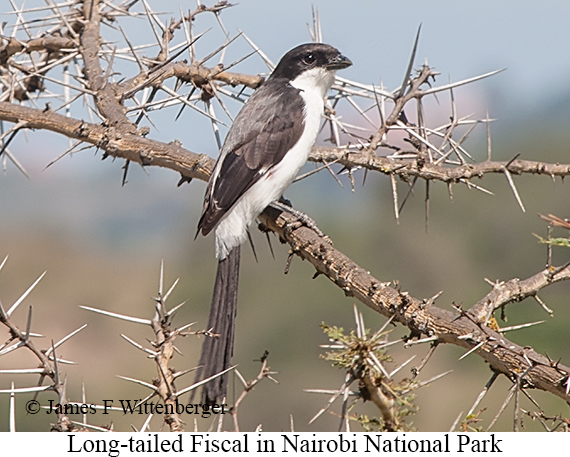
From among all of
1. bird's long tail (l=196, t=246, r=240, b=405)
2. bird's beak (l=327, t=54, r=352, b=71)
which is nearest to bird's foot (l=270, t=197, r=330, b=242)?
bird's long tail (l=196, t=246, r=240, b=405)

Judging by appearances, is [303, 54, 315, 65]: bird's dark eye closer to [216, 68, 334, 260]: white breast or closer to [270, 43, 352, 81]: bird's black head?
[270, 43, 352, 81]: bird's black head

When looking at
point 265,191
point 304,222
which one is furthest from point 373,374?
point 265,191

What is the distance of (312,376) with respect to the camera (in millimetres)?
13281

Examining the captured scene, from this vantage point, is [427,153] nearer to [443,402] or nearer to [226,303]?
[226,303]

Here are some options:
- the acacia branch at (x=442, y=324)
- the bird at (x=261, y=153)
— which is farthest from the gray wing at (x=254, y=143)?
the acacia branch at (x=442, y=324)

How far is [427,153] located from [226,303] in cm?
102

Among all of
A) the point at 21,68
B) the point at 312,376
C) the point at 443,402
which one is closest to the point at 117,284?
the point at 312,376

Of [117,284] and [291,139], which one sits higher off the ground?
[117,284]

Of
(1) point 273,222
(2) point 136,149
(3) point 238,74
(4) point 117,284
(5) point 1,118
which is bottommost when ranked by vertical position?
(1) point 273,222

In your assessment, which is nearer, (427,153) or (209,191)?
(427,153)

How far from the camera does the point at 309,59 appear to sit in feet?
12.3

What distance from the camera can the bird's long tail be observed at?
2.44 metres

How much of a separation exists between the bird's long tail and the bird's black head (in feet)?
3.67

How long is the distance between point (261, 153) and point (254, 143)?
0.21 ft
